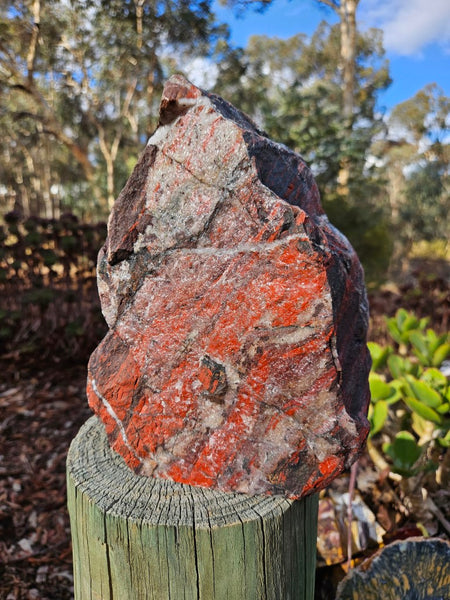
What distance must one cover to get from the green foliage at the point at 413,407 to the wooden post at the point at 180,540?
2.49 feet

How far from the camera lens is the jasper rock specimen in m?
1.34

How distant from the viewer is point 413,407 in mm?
2166

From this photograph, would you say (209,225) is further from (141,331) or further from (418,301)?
(418,301)

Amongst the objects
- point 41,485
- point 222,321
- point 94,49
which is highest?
point 94,49

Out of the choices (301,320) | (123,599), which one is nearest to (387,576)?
(123,599)

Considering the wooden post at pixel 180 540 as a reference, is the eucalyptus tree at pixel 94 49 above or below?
above

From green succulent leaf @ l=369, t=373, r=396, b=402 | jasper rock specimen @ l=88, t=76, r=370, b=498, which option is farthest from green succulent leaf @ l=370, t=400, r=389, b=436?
jasper rock specimen @ l=88, t=76, r=370, b=498

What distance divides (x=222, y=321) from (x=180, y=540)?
59 cm

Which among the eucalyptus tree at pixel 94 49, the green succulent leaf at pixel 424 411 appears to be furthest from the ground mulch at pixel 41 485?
the eucalyptus tree at pixel 94 49

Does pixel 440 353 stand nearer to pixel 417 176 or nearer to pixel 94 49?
pixel 94 49

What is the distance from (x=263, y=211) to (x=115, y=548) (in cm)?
101

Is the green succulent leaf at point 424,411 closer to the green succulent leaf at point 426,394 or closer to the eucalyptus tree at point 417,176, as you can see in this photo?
the green succulent leaf at point 426,394

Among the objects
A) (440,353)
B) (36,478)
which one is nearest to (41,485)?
(36,478)

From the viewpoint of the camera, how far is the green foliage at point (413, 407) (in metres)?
2.02
